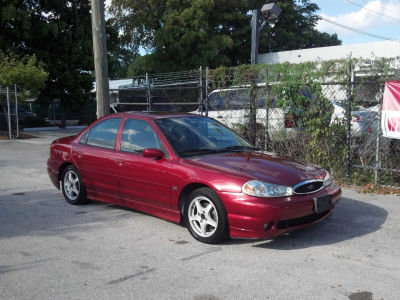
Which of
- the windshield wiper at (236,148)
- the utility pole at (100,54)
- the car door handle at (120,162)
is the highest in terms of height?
the utility pole at (100,54)

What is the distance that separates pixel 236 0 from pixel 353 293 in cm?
2965

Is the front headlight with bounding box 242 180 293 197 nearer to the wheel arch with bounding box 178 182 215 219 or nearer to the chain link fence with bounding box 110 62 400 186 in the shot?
the wheel arch with bounding box 178 182 215 219

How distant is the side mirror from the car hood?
0.37m

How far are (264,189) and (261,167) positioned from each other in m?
0.47

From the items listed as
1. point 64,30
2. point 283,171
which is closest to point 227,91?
point 283,171

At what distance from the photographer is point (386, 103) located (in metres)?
7.22

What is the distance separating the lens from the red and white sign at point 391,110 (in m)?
7.08

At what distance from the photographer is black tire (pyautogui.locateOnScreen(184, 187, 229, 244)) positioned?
4.82 m

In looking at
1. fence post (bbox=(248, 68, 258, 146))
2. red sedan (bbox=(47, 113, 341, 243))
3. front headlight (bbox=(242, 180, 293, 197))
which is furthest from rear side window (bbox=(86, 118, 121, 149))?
fence post (bbox=(248, 68, 258, 146))

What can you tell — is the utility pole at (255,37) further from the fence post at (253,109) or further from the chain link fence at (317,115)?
the fence post at (253,109)

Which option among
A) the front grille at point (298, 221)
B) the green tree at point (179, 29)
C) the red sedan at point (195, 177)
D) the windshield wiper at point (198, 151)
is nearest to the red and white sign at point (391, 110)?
the red sedan at point (195, 177)

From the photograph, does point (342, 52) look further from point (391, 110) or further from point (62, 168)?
point (62, 168)

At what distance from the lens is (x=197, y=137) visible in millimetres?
5816

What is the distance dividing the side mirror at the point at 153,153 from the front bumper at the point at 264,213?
1.05 m
